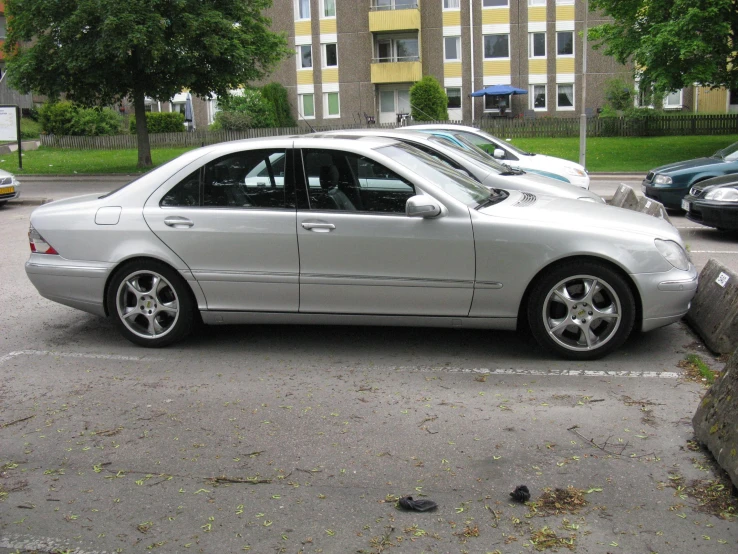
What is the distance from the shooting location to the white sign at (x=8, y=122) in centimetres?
2544

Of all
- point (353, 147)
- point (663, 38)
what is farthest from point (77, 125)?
point (353, 147)

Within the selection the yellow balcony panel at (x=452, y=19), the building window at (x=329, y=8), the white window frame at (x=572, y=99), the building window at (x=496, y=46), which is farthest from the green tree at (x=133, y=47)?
the white window frame at (x=572, y=99)

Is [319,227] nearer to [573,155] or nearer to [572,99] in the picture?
[573,155]

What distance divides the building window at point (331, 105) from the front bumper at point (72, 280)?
152 feet

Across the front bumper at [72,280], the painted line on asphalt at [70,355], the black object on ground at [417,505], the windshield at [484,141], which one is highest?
the windshield at [484,141]

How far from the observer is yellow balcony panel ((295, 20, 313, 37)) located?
169 feet

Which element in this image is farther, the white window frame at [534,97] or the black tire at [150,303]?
the white window frame at [534,97]

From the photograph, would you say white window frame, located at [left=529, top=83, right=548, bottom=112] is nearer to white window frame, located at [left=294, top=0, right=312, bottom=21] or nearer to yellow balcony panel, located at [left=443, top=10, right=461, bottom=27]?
yellow balcony panel, located at [left=443, top=10, right=461, bottom=27]

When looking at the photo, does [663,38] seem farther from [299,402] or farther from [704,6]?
[299,402]

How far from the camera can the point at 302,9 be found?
51.5m

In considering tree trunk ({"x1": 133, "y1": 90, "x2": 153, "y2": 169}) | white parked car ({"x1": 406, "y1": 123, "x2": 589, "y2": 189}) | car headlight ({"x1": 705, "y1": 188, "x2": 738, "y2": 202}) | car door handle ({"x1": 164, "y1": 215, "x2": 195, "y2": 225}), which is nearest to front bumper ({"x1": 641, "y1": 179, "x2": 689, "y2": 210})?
white parked car ({"x1": 406, "y1": 123, "x2": 589, "y2": 189})

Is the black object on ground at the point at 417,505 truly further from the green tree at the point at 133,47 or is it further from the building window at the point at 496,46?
the building window at the point at 496,46

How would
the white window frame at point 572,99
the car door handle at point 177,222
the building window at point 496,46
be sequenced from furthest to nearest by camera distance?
the building window at point 496,46
the white window frame at point 572,99
the car door handle at point 177,222

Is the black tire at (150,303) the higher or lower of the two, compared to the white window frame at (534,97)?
lower
